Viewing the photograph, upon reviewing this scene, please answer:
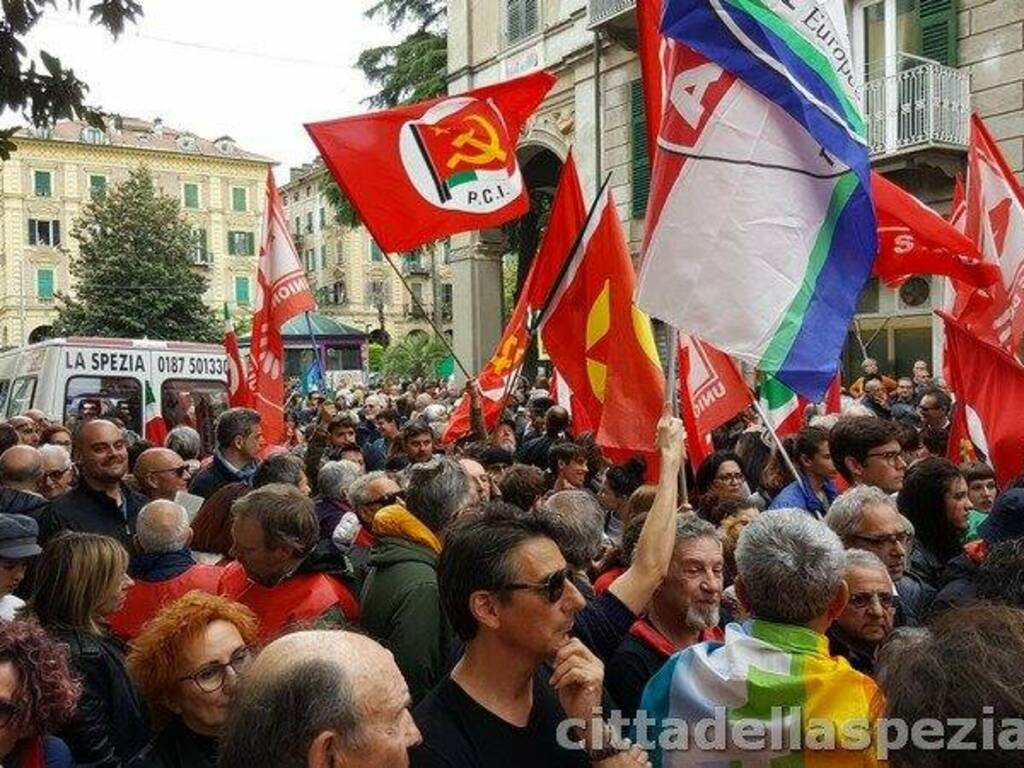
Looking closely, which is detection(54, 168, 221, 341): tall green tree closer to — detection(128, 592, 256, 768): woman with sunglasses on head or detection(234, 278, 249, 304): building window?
detection(234, 278, 249, 304): building window

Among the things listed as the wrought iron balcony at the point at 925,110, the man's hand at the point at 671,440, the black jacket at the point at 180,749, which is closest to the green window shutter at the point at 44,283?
the wrought iron balcony at the point at 925,110

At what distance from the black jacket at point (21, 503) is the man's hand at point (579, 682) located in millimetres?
4017

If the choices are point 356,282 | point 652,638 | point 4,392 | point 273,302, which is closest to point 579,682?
point 652,638

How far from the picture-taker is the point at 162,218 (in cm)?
4078

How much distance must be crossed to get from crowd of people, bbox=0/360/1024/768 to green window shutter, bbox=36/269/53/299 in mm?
67678

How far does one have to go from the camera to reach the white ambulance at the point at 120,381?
1136 cm

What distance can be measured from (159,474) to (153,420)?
5.56 m

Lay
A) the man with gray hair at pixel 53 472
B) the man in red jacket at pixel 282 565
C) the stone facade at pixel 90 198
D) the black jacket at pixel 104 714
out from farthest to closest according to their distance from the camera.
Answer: the stone facade at pixel 90 198 → the man with gray hair at pixel 53 472 → the man in red jacket at pixel 282 565 → the black jacket at pixel 104 714

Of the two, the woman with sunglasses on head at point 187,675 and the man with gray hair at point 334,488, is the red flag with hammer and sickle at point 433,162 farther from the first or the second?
the woman with sunglasses on head at point 187,675

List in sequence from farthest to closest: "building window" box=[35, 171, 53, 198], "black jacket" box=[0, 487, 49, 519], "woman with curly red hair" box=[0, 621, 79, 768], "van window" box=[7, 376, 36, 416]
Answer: "building window" box=[35, 171, 53, 198] → "van window" box=[7, 376, 36, 416] → "black jacket" box=[0, 487, 49, 519] → "woman with curly red hair" box=[0, 621, 79, 768]

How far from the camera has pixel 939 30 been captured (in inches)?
542

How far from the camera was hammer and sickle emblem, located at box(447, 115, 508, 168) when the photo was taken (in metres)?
6.62

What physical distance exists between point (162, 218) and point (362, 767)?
41.7m

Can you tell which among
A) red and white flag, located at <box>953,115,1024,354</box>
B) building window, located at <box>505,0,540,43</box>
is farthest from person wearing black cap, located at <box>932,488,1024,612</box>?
building window, located at <box>505,0,540,43</box>
